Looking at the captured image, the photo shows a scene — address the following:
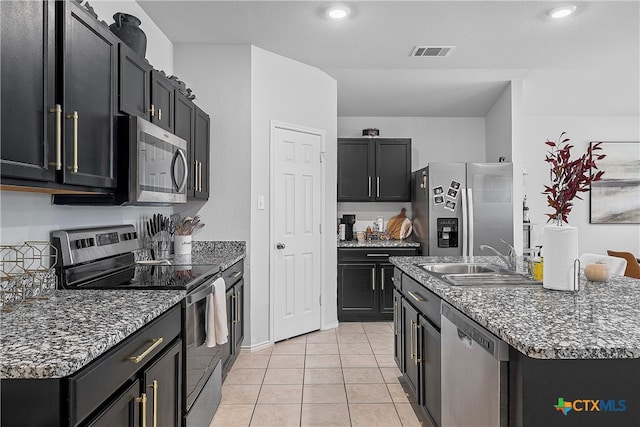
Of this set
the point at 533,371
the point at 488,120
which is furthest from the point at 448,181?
the point at 533,371

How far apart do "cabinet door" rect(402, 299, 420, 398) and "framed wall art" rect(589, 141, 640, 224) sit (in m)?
4.47

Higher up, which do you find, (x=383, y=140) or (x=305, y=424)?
(x=383, y=140)

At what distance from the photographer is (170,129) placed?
2734mm

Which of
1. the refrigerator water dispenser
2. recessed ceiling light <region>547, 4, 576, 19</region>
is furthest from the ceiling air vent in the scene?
the refrigerator water dispenser

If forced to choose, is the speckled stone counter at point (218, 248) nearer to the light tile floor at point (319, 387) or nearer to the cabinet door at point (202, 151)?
the cabinet door at point (202, 151)

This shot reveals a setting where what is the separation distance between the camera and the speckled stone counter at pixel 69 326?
102 cm

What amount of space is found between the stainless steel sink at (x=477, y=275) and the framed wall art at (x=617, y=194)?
4154 mm

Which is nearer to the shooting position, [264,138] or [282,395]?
[282,395]

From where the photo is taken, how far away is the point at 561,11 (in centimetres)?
313

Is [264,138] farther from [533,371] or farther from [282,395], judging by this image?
[533,371]

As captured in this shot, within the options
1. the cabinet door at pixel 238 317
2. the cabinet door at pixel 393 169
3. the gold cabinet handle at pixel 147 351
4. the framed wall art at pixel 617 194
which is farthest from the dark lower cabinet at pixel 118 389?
the framed wall art at pixel 617 194

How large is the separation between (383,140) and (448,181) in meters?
1.03

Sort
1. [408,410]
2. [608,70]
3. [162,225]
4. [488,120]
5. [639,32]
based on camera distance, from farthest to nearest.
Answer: [488,120]
[608,70]
[639,32]
[162,225]
[408,410]

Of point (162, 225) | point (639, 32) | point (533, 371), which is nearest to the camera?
point (533, 371)
